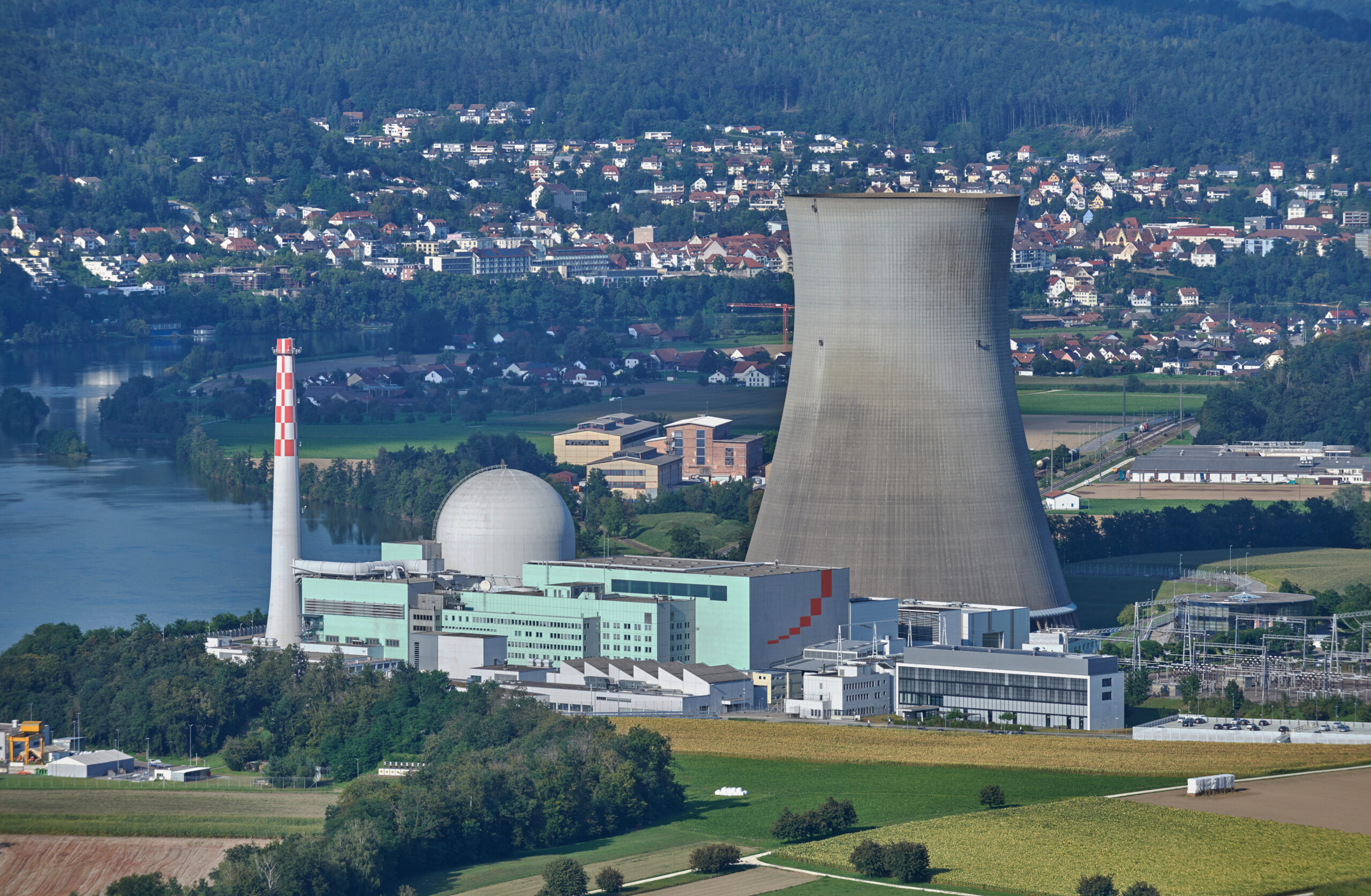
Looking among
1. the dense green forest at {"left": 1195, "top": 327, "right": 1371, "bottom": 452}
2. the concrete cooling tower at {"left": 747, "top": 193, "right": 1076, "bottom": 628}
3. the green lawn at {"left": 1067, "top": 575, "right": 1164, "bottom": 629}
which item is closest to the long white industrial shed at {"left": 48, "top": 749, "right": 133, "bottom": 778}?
the concrete cooling tower at {"left": 747, "top": 193, "right": 1076, "bottom": 628}

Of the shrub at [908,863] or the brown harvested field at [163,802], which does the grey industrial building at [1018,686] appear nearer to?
the shrub at [908,863]

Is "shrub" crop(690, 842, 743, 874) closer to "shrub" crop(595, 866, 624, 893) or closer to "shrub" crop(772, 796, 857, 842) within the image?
"shrub" crop(595, 866, 624, 893)

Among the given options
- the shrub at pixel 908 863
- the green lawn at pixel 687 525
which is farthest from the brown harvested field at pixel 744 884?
the green lawn at pixel 687 525

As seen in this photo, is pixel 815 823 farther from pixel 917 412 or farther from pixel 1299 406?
pixel 1299 406

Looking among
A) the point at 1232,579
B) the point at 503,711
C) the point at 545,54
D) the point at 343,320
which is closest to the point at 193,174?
the point at 343,320

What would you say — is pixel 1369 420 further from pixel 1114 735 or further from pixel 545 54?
pixel 545 54

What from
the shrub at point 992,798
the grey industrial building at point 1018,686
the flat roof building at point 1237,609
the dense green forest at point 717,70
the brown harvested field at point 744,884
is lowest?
the brown harvested field at point 744,884

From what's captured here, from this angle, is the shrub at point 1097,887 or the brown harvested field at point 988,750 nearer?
the shrub at point 1097,887
